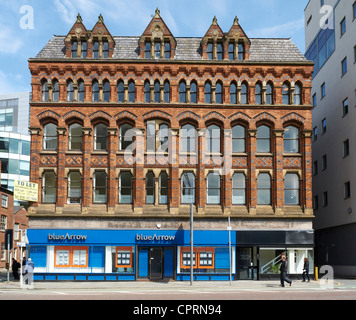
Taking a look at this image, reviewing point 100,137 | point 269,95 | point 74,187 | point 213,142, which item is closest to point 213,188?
point 213,142

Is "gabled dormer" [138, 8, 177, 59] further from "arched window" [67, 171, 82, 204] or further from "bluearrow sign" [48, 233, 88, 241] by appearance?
"bluearrow sign" [48, 233, 88, 241]

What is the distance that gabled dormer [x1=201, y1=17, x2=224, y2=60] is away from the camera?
111 feet

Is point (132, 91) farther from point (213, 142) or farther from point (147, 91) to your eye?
point (213, 142)

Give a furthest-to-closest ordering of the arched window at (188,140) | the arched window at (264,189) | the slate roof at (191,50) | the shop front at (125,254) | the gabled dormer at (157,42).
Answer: the slate roof at (191,50), the gabled dormer at (157,42), the arched window at (188,140), the arched window at (264,189), the shop front at (125,254)

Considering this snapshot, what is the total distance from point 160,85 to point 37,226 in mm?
13419

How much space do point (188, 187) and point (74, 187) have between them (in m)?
8.29

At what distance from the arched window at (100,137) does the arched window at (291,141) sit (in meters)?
13.2

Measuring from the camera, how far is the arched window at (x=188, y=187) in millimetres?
32625

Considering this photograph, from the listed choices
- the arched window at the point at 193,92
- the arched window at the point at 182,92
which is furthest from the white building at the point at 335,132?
the arched window at the point at 182,92

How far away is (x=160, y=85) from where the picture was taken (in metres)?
33.1

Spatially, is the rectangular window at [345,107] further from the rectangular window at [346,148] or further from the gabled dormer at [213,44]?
the gabled dormer at [213,44]

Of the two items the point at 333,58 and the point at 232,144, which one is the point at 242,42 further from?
the point at 333,58

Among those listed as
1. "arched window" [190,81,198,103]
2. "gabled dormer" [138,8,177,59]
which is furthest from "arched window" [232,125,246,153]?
"gabled dormer" [138,8,177,59]

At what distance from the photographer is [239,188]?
107 feet
